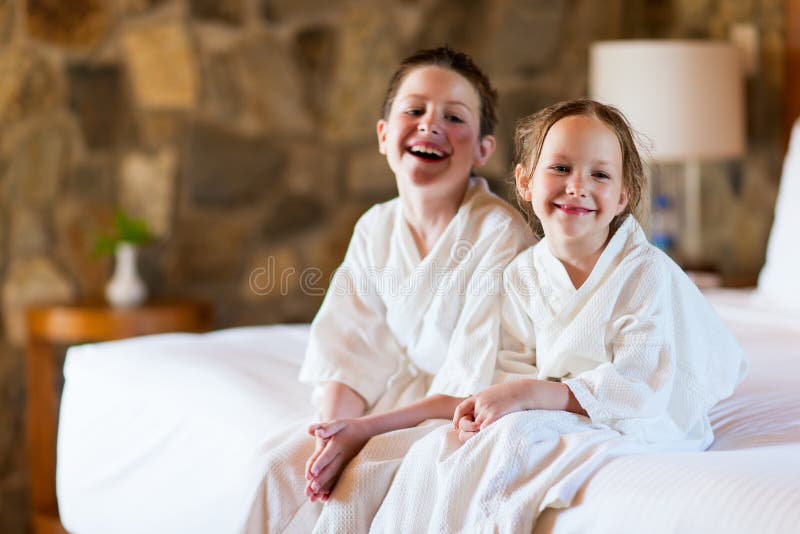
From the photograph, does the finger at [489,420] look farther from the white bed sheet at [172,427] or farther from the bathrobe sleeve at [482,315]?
the white bed sheet at [172,427]

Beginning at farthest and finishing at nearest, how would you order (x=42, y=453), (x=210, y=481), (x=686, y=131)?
(x=686, y=131), (x=42, y=453), (x=210, y=481)

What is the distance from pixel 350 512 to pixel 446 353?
0.38 meters

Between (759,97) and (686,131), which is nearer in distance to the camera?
(686,131)

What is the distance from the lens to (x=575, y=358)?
4.55 feet

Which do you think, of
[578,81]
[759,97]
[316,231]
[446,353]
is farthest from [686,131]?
[446,353]

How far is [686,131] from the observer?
3076 millimetres

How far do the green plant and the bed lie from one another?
83 centimetres

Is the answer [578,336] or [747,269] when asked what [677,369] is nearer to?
[578,336]

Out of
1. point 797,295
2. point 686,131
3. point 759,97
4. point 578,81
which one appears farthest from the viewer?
point 578,81

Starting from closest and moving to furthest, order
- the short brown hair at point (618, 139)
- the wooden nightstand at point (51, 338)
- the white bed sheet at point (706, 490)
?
1. the white bed sheet at point (706, 490)
2. the short brown hair at point (618, 139)
3. the wooden nightstand at point (51, 338)

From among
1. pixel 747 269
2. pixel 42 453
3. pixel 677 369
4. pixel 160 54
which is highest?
pixel 160 54

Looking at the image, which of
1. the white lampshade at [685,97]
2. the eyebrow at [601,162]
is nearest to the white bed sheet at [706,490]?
the eyebrow at [601,162]

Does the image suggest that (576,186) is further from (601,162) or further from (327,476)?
(327,476)

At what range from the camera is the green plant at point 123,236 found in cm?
297
